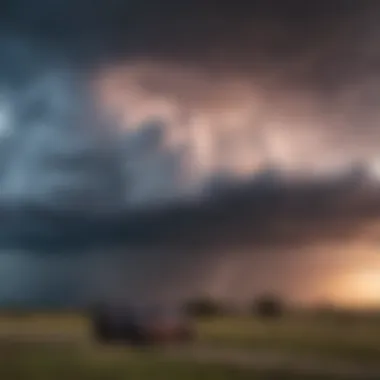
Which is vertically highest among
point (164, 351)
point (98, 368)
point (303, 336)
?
point (303, 336)

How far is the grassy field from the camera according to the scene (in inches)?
475

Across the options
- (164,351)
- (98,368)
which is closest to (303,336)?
(164,351)

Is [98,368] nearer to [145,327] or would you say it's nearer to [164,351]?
[164,351]

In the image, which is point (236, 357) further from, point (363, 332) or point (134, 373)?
point (363, 332)

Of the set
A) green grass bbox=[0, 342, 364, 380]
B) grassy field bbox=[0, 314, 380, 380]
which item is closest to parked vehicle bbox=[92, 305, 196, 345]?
grassy field bbox=[0, 314, 380, 380]

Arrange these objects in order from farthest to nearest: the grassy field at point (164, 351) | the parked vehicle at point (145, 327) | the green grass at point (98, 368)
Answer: the parked vehicle at point (145, 327), the grassy field at point (164, 351), the green grass at point (98, 368)

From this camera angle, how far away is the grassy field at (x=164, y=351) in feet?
39.6

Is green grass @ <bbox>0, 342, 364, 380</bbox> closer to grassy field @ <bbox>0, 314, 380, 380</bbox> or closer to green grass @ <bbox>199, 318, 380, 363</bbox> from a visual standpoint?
grassy field @ <bbox>0, 314, 380, 380</bbox>

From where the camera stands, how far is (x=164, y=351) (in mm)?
14766

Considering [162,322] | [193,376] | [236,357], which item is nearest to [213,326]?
[162,322]

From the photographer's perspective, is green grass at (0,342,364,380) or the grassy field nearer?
green grass at (0,342,364,380)

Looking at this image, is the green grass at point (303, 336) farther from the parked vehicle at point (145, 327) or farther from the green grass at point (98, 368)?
the green grass at point (98, 368)

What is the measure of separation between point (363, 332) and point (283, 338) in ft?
5.15

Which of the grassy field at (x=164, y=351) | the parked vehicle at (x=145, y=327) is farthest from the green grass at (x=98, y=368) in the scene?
the parked vehicle at (x=145, y=327)
